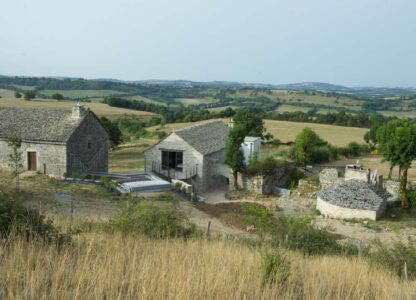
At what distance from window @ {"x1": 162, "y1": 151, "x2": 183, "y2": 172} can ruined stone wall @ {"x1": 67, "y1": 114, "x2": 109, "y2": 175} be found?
449 centimetres

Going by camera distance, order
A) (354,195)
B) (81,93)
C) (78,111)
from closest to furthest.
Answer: (354,195) < (78,111) < (81,93)

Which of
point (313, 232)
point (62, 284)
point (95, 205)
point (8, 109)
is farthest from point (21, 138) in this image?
point (62, 284)

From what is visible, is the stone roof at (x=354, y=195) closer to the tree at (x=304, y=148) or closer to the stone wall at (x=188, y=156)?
the stone wall at (x=188, y=156)

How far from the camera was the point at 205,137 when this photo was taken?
3716 cm

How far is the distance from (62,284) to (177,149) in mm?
29314

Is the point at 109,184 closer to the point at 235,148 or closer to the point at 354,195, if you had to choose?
the point at 235,148

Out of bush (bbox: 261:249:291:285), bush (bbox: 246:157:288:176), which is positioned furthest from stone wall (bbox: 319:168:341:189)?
bush (bbox: 261:249:291:285)

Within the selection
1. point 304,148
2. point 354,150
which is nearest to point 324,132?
point 354,150

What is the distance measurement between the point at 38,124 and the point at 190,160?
36.4 ft

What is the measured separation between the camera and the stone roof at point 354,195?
2561 cm

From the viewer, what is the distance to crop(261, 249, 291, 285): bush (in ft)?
17.4

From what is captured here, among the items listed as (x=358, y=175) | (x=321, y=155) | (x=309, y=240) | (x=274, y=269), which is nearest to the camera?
(x=274, y=269)

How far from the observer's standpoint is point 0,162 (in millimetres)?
30547

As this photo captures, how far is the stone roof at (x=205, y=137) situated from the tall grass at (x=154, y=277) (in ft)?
89.4
